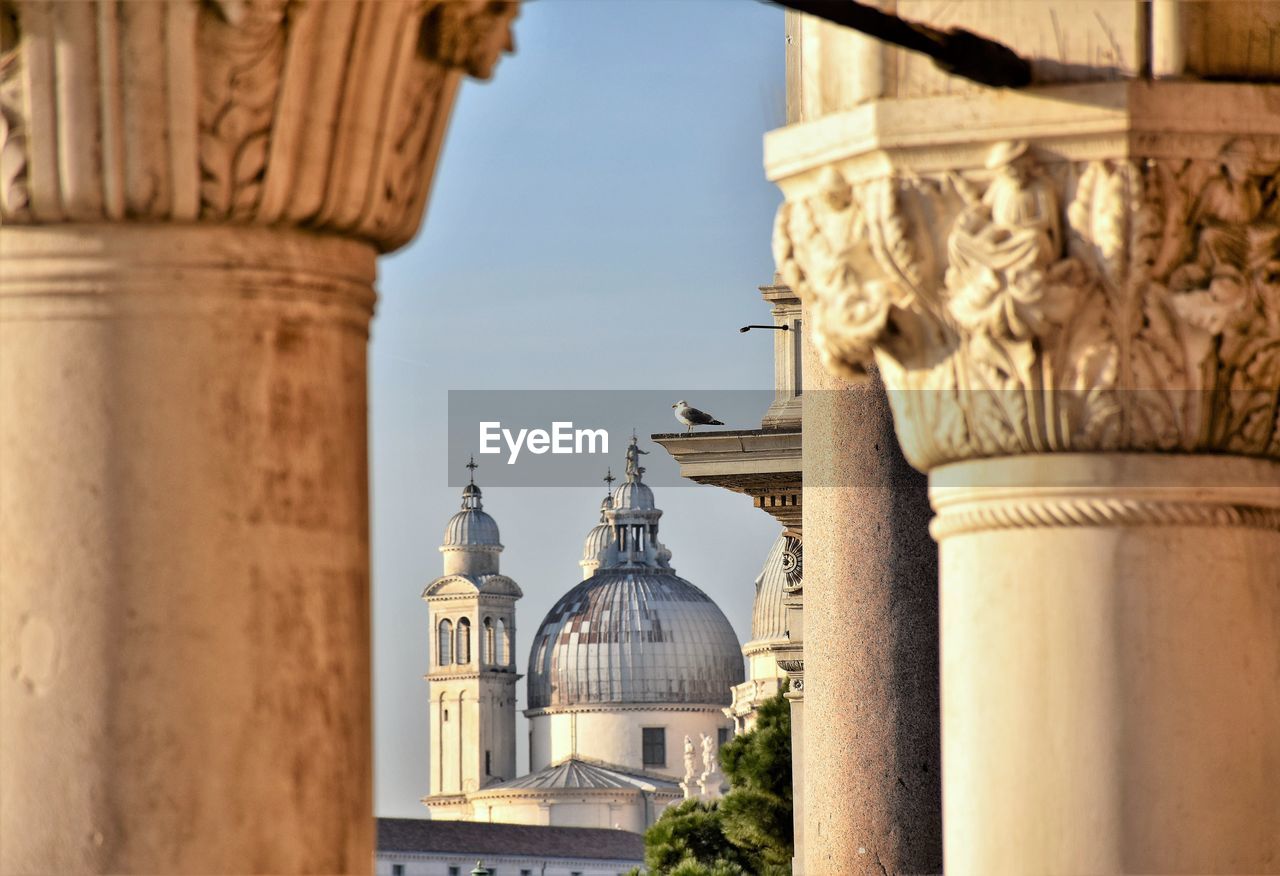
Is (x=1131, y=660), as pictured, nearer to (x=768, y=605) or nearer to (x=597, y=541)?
(x=768, y=605)

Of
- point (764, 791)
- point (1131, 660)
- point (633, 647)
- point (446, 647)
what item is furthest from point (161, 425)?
point (446, 647)

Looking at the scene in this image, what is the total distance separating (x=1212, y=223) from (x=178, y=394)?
2363 mm

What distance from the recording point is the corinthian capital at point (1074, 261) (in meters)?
5.66

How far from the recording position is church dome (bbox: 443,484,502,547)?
187125 mm

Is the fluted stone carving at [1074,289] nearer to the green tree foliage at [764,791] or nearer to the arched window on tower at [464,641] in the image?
the green tree foliage at [764,791]

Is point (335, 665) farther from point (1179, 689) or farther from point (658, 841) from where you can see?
point (658, 841)

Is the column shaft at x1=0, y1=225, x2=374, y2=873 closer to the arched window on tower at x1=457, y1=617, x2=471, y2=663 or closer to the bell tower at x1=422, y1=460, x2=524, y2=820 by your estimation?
the bell tower at x1=422, y1=460, x2=524, y2=820

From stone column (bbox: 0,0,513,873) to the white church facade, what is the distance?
165169 millimetres

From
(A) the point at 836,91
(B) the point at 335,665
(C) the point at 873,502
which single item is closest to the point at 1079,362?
(A) the point at 836,91

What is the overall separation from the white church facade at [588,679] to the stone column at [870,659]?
159 metres

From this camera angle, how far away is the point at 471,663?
18812 cm

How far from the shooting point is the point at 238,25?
4.22 m

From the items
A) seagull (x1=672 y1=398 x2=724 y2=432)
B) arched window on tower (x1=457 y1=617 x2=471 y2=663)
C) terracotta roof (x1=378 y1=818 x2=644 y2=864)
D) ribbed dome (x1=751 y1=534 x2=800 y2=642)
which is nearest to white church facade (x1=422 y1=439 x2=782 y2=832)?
arched window on tower (x1=457 y1=617 x2=471 y2=663)

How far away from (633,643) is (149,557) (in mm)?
175855
